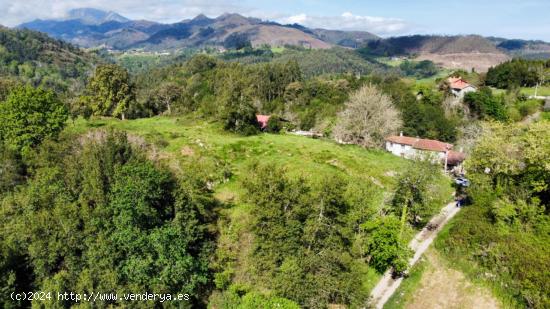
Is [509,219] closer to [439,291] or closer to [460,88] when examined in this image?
[439,291]

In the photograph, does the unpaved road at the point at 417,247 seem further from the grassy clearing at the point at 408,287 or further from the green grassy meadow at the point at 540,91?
the green grassy meadow at the point at 540,91

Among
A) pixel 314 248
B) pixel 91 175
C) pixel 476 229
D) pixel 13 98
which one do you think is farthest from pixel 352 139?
pixel 13 98

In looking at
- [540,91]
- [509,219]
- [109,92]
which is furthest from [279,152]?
[540,91]

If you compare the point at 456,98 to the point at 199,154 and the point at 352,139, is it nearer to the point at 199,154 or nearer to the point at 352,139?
the point at 352,139

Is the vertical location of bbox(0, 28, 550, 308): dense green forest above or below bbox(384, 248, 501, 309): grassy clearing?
above

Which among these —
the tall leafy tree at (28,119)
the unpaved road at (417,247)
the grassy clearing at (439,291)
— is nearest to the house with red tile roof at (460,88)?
the unpaved road at (417,247)

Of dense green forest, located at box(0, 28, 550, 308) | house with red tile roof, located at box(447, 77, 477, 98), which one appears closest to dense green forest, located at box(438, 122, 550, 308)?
dense green forest, located at box(0, 28, 550, 308)

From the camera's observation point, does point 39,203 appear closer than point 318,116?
Yes

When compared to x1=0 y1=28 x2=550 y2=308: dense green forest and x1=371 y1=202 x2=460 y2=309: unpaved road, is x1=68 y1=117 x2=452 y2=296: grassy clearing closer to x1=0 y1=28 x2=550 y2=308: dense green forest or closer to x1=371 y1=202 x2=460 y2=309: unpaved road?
x1=0 y1=28 x2=550 y2=308: dense green forest
